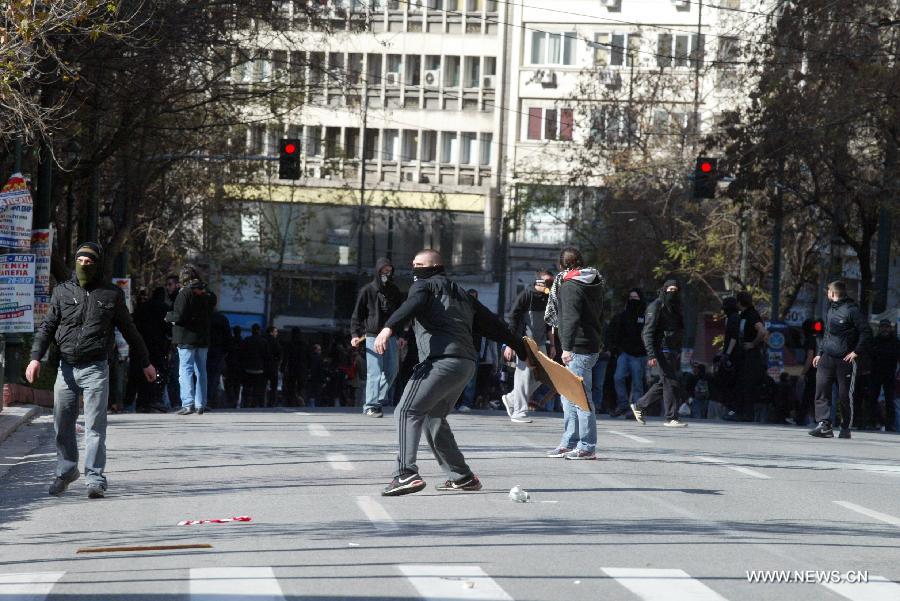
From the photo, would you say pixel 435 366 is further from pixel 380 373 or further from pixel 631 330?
pixel 631 330

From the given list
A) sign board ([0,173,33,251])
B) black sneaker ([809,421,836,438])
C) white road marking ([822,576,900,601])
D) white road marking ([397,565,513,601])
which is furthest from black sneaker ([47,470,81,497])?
black sneaker ([809,421,836,438])

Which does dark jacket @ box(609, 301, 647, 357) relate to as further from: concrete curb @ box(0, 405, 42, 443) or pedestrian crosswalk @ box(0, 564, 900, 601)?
pedestrian crosswalk @ box(0, 564, 900, 601)

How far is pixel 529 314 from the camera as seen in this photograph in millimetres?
21875

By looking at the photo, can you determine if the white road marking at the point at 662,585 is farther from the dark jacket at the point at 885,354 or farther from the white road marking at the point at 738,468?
the dark jacket at the point at 885,354

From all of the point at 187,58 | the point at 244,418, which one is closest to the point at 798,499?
the point at 244,418

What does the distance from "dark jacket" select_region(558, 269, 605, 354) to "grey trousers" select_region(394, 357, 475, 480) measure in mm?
3143

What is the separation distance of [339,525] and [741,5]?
53.6 m

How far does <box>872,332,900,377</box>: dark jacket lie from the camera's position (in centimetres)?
2616

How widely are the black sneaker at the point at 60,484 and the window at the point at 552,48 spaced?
56.0 m

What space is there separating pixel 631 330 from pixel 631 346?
257mm

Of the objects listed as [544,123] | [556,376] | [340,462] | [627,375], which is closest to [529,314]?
[627,375]

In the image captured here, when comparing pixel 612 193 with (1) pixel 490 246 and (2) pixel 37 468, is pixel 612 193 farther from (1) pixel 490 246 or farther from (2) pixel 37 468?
(2) pixel 37 468

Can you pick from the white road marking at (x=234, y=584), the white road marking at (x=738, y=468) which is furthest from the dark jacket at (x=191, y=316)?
the white road marking at (x=234, y=584)

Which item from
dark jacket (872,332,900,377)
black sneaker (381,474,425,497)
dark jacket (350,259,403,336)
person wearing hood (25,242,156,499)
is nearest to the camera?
black sneaker (381,474,425,497)
